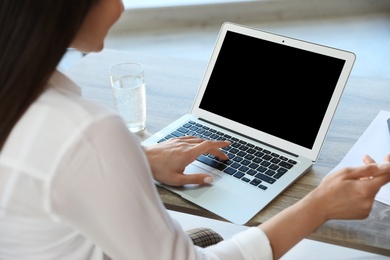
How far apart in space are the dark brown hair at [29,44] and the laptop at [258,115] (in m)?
0.47

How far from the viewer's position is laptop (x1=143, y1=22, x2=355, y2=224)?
3.70 ft

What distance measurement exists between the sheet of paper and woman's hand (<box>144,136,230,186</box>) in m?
0.27

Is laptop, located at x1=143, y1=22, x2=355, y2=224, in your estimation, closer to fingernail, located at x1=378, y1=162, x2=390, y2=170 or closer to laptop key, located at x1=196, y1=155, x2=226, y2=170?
laptop key, located at x1=196, y1=155, x2=226, y2=170

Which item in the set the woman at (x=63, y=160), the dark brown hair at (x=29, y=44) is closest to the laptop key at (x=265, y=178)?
the woman at (x=63, y=160)

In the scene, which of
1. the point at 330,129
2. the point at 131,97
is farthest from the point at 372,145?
the point at 131,97

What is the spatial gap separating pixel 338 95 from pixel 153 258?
23.7 inches

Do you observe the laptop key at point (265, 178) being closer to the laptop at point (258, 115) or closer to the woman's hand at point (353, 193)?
the laptop at point (258, 115)

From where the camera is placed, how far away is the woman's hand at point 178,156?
114 centimetres

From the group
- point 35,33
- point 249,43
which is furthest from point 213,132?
point 35,33

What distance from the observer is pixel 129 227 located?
777 mm

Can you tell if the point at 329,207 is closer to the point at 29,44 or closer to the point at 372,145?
the point at 372,145

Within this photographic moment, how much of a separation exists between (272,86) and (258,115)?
0.25ft

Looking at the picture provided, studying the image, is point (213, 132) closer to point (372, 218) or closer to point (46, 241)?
point (372, 218)

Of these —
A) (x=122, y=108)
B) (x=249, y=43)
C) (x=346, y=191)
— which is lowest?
(x=122, y=108)
